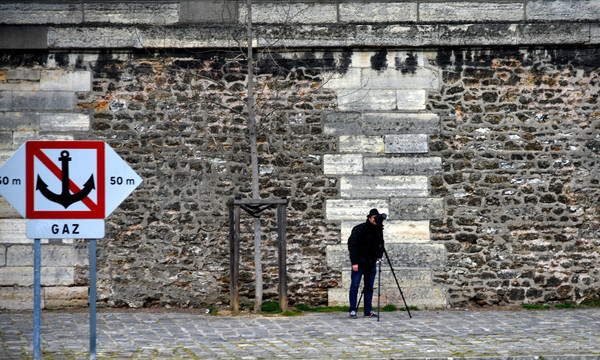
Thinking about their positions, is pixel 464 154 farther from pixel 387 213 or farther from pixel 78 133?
pixel 78 133

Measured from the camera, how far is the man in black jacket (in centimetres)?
1025

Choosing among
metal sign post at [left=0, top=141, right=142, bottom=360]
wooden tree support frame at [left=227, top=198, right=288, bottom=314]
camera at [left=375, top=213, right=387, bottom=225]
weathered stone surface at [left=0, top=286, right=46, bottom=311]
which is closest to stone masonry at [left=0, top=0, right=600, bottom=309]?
weathered stone surface at [left=0, top=286, right=46, bottom=311]

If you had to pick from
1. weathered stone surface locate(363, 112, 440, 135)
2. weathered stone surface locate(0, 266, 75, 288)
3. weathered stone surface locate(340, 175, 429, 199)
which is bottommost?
weathered stone surface locate(0, 266, 75, 288)

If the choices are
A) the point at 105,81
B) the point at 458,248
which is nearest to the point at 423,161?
the point at 458,248

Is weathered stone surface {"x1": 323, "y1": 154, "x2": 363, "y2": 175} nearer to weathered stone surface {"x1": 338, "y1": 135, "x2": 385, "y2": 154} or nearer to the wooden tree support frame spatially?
weathered stone surface {"x1": 338, "y1": 135, "x2": 385, "y2": 154}

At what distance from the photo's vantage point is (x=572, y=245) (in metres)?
11.1

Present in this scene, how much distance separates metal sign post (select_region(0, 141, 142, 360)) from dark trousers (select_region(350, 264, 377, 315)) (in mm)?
4268

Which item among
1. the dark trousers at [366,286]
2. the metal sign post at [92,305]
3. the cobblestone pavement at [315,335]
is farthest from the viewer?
the dark trousers at [366,286]

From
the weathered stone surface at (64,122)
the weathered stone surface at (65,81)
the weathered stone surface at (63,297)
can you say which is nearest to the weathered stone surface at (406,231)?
the weathered stone surface at (63,297)

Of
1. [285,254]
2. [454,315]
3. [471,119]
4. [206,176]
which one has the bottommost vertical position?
[454,315]

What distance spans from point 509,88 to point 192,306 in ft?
16.7

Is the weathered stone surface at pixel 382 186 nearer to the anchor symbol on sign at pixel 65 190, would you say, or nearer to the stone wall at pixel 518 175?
the stone wall at pixel 518 175

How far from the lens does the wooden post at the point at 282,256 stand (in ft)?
34.2

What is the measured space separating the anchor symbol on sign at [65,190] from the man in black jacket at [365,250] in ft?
14.6
